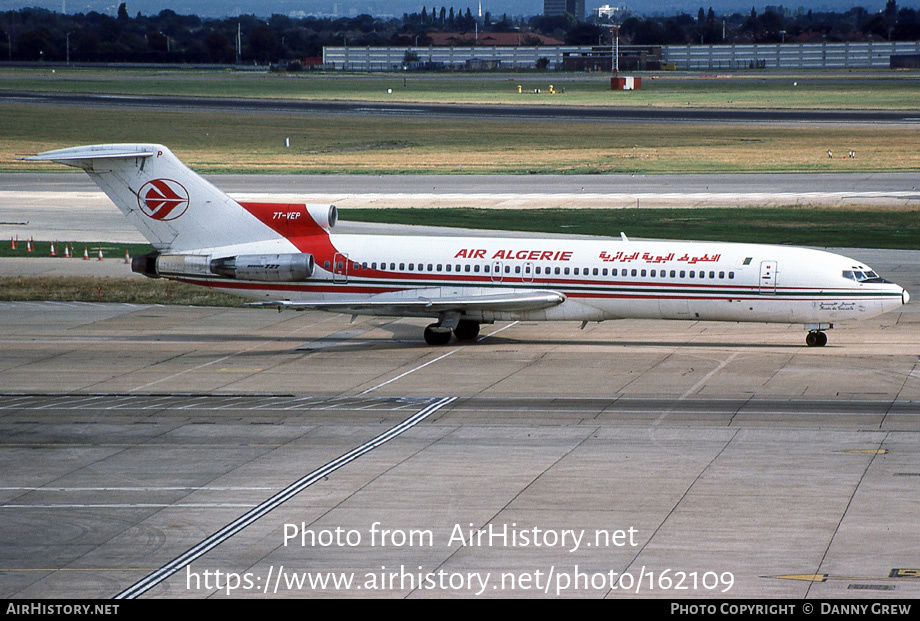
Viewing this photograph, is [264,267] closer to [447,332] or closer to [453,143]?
[447,332]

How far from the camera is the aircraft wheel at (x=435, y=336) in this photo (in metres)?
41.9

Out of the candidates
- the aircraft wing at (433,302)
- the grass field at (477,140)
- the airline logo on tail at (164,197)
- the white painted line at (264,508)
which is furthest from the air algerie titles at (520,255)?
the grass field at (477,140)

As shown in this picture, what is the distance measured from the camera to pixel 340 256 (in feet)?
137

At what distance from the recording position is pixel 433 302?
40.8 metres

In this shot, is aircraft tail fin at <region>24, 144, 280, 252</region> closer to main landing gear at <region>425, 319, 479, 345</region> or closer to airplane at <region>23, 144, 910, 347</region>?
airplane at <region>23, 144, 910, 347</region>

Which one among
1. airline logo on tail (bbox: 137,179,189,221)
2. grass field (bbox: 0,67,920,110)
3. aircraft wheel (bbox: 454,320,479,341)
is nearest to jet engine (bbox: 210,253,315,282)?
airline logo on tail (bbox: 137,179,189,221)

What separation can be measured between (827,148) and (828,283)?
71142mm

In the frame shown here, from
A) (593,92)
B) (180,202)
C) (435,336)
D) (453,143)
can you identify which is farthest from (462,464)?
(593,92)

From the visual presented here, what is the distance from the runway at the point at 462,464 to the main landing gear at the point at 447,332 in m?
0.41

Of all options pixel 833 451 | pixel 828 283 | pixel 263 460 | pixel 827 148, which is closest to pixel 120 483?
pixel 263 460

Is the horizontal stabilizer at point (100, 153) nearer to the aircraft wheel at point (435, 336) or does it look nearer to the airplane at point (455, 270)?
the airplane at point (455, 270)

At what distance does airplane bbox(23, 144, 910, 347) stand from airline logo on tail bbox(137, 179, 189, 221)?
3 centimetres

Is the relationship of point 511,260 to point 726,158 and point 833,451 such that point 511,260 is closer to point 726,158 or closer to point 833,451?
point 833,451

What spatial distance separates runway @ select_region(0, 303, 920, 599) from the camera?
67.2 feet
